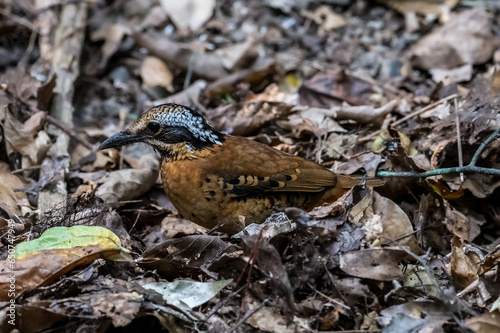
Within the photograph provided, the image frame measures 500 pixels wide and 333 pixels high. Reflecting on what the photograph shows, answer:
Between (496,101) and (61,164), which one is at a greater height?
(496,101)

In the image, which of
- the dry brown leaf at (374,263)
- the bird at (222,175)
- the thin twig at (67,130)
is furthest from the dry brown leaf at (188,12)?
the dry brown leaf at (374,263)

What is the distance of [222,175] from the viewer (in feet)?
13.7

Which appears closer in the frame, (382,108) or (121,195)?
(121,195)

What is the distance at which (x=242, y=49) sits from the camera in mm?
6824

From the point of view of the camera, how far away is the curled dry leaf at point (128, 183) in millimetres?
4785

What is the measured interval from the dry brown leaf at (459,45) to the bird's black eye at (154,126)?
13.0 ft

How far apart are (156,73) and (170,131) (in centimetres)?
286

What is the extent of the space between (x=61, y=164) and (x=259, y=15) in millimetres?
4038

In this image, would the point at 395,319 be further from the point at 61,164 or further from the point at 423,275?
the point at 61,164

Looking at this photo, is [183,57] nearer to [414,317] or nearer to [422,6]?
[422,6]

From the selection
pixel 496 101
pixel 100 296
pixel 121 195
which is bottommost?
pixel 121 195

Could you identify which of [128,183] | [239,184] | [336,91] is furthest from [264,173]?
[336,91]

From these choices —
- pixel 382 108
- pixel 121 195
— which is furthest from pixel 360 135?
pixel 121 195

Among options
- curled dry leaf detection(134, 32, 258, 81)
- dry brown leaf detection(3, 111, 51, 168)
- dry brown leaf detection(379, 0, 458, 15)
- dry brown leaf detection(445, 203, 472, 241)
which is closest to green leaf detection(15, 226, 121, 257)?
dry brown leaf detection(3, 111, 51, 168)
